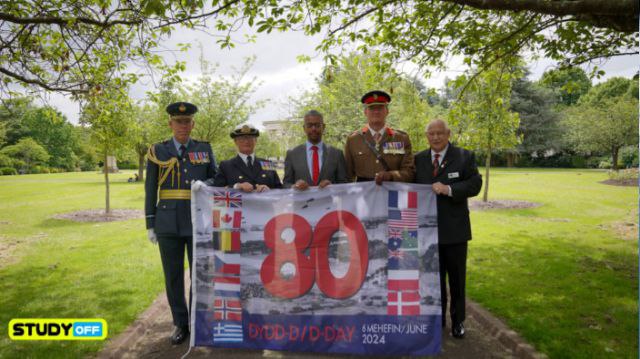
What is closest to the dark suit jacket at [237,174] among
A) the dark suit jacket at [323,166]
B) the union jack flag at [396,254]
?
the dark suit jacket at [323,166]

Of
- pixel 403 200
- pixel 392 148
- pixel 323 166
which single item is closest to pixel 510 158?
pixel 392 148

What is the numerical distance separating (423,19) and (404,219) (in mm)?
4687

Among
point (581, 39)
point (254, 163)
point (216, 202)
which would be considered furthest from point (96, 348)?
point (581, 39)

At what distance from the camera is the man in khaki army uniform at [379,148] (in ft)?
14.5

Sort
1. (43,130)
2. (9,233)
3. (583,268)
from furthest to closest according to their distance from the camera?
(43,130), (9,233), (583,268)

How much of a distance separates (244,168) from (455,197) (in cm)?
264

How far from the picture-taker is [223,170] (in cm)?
453

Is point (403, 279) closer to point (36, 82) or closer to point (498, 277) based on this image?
point (498, 277)

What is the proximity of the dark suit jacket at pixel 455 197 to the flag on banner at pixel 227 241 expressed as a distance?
2.43m

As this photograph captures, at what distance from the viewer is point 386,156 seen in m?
4.46

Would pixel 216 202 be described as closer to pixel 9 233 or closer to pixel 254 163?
pixel 254 163

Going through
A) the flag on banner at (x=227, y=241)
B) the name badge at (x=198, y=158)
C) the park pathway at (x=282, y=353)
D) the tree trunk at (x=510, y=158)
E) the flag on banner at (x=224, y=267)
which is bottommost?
the park pathway at (x=282, y=353)

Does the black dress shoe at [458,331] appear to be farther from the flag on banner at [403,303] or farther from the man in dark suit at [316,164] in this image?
the man in dark suit at [316,164]

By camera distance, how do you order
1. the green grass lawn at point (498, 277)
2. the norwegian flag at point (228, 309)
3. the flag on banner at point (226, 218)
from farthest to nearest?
1. the green grass lawn at point (498, 277)
2. the flag on banner at point (226, 218)
3. the norwegian flag at point (228, 309)
